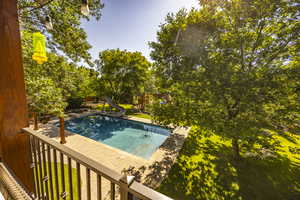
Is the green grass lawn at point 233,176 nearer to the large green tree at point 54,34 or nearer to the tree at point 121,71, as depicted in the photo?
the large green tree at point 54,34

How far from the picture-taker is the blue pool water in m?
8.14

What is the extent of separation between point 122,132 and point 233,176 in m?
8.28

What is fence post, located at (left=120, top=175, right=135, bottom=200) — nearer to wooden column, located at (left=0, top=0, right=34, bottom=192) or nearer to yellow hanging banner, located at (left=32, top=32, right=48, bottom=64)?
wooden column, located at (left=0, top=0, right=34, bottom=192)

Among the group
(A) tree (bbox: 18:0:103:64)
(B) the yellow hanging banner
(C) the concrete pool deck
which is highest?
(A) tree (bbox: 18:0:103:64)

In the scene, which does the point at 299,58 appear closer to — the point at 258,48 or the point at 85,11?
the point at 258,48

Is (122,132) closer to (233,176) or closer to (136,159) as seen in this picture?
(136,159)


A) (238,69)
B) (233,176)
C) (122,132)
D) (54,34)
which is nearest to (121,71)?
(122,132)

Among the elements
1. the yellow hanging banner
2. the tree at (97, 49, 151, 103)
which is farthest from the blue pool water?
the yellow hanging banner

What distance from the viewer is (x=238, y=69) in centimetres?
358

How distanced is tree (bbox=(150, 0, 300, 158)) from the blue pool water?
182 inches

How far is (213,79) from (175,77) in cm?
155

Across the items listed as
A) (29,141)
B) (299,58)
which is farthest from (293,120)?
(29,141)

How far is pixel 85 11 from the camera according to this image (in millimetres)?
2141

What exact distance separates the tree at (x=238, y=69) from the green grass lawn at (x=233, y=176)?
685mm
